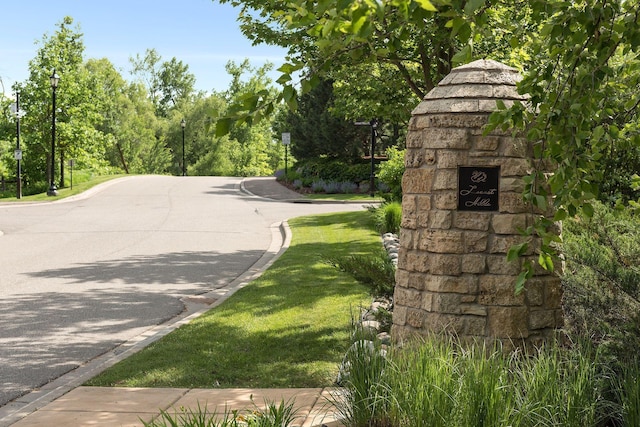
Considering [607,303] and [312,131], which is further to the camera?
[312,131]

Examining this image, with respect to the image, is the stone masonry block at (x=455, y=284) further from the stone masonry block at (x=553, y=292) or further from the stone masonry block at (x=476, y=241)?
the stone masonry block at (x=553, y=292)

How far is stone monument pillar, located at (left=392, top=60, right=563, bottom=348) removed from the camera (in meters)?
6.53

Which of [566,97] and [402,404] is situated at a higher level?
[566,97]

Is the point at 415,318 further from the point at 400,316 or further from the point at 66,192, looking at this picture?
the point at 66,192

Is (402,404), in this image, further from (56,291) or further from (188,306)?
(56,291)

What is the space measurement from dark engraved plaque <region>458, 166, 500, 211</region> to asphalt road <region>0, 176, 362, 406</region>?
14.4 feet

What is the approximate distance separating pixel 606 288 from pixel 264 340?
415cm

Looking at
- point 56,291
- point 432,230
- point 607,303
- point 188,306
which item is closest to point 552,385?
point 607,303

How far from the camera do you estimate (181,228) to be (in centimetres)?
2153

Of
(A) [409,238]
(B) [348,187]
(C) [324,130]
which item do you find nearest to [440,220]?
(A) [409,238]

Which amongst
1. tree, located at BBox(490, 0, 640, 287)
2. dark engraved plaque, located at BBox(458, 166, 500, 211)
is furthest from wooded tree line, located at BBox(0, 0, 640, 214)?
dark engraved plaque, located at BBox(458, 166, 500, 211)

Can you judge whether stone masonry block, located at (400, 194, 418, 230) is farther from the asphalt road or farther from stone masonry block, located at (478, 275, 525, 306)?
the asphalt road

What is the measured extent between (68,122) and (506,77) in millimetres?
40203

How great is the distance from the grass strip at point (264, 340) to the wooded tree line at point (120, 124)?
92.7 inches
